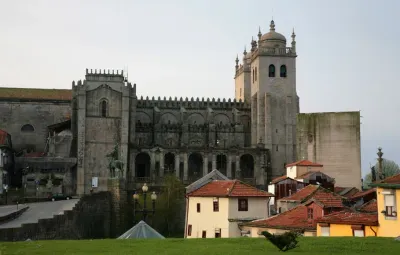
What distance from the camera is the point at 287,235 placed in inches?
881

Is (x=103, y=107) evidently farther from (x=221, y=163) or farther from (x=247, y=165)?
(x=247, y=165)

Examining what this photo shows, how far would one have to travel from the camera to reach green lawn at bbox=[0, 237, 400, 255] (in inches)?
874

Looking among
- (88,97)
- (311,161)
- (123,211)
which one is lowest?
(123,211)

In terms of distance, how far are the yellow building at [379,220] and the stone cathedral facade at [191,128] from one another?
161 feet

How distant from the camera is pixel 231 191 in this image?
47.2 metres

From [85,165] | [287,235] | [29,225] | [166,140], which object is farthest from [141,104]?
[287,235]

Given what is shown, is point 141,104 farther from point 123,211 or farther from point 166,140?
point 123,211

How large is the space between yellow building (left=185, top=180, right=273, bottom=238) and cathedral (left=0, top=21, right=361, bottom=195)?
3113cm

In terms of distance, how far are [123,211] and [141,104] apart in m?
34.8

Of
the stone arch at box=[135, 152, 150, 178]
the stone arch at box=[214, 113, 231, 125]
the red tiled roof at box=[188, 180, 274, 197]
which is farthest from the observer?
the stone arch at box=[214, 113, 231, 125]

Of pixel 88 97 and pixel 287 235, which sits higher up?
pixel 88 97

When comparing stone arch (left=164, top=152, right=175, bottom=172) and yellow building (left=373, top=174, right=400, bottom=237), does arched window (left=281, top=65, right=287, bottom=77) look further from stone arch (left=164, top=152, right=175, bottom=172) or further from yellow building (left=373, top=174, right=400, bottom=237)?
yellow building (left=373, top=174, right=400, bottom=237)

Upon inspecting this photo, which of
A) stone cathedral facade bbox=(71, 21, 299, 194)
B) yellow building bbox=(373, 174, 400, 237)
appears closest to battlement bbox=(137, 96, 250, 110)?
stone cathedral facade bbox=(71, 21, 299, 194)

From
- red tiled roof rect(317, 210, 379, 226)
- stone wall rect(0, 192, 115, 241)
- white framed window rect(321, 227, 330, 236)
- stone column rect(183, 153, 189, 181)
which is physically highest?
stone column rect(183, 153, 189, 181)
